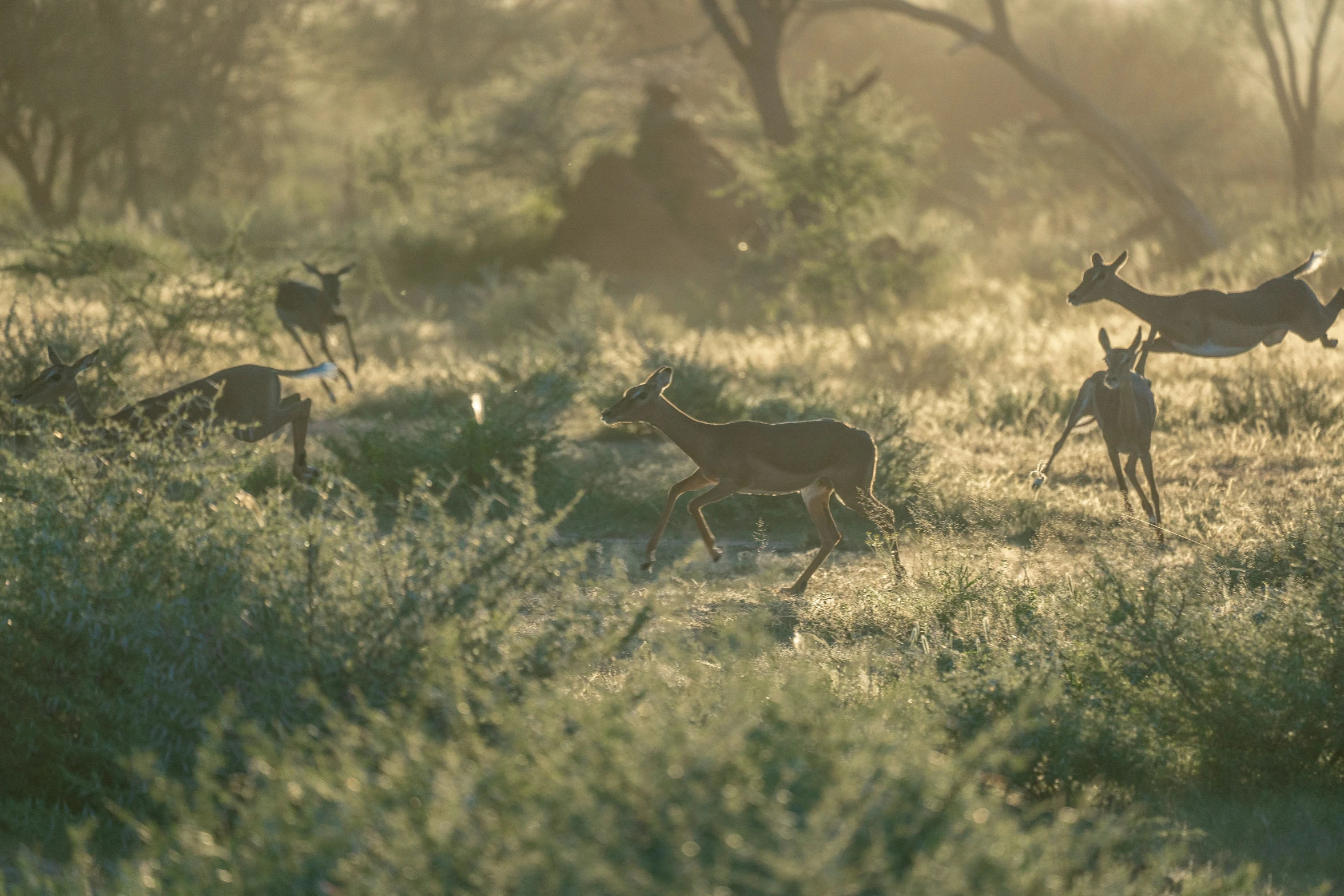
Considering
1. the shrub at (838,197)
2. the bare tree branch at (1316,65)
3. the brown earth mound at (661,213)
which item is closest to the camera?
the shrub at (838,197)

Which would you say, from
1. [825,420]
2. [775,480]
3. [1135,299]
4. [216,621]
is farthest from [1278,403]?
[216,621]

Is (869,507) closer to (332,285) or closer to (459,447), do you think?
(459,447)

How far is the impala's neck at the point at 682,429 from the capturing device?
23.2 feet

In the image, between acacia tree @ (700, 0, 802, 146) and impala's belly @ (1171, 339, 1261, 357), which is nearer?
impala's belly @ (1171, 339, 1261, 357)

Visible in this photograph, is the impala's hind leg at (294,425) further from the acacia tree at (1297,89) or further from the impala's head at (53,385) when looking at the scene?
the acacia tree at (1297,89)

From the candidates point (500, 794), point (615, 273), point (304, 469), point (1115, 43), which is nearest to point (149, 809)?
point (500, 794)

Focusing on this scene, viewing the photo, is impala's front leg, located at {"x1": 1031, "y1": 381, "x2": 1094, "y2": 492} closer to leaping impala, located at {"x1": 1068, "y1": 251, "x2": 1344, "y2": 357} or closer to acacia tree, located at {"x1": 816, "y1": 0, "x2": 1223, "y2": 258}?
leaping impala, located at {"x1": 1068, "y1": 251, "x2": 1344, "y2": 357}

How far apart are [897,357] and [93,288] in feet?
30.1

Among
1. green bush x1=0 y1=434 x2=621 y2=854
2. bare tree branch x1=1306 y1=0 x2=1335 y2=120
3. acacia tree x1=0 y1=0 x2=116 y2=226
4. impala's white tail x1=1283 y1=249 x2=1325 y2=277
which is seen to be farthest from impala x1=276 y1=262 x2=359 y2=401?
bare tree branch x1=1306 y1=0 x2=1335 y2=120

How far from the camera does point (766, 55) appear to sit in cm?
2456

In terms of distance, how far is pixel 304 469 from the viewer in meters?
8.81

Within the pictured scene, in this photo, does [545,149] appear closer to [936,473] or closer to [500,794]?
[936,473]

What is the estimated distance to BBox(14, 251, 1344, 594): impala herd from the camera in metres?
6.95

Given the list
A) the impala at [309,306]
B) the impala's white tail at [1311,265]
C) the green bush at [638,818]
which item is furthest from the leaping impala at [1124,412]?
the impala at [309,306]
